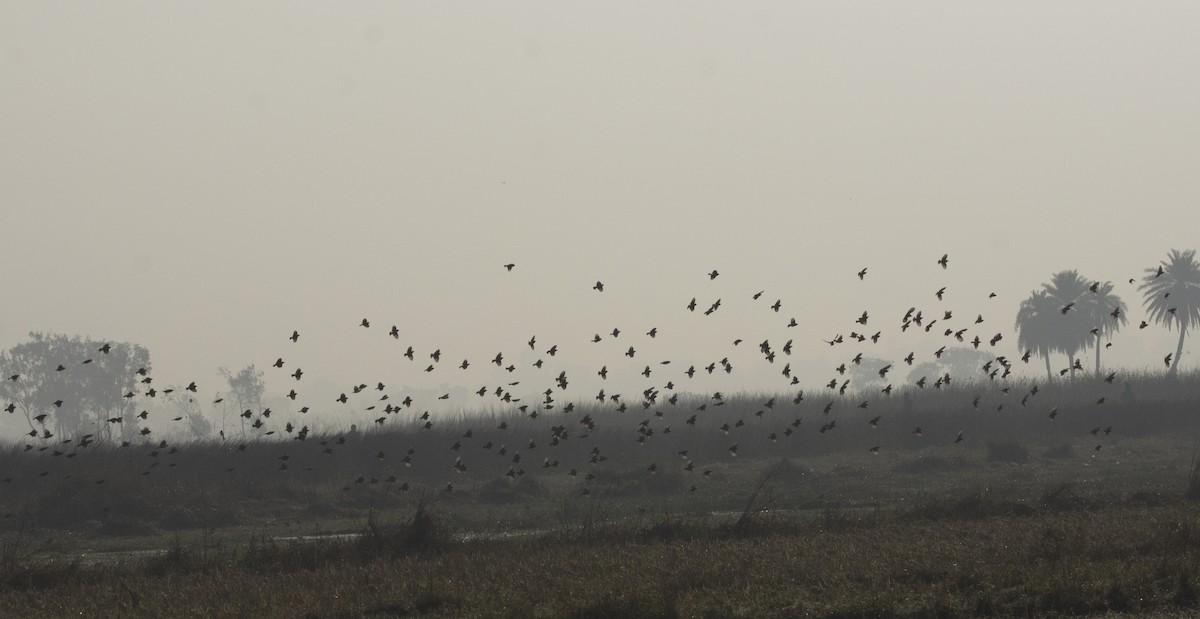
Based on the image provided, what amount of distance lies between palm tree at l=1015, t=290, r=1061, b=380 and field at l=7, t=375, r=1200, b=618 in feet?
253

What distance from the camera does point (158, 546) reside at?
106 feet

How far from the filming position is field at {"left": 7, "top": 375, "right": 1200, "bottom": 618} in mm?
17938

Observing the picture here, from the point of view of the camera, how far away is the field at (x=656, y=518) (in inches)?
706

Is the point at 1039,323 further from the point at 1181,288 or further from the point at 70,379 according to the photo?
the point at 70,379

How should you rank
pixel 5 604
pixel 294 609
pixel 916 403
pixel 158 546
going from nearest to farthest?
pixel 294 609, pixel 5 604, pixel 158 546, pixel 916 403

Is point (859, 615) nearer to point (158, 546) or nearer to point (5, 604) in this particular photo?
point (5, 604)

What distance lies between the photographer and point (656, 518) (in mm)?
29578

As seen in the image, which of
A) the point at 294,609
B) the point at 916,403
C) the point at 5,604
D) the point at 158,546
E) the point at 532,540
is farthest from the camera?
the point at 916,403

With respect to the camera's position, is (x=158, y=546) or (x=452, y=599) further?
(x=158, y=546)

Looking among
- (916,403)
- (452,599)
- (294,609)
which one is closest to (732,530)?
(452,599)

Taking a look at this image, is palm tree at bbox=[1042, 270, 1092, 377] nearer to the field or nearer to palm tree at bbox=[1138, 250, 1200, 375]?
palm tree at bbox=[1138, 250, 1200, 375]

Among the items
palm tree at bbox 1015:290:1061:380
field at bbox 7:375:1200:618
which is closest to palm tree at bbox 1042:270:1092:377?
palm tree at bbox 1015:290:1061:380

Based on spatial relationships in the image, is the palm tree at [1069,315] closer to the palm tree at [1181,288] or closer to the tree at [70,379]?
the palm tree at [1181,288]

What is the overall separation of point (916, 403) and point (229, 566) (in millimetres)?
47277
